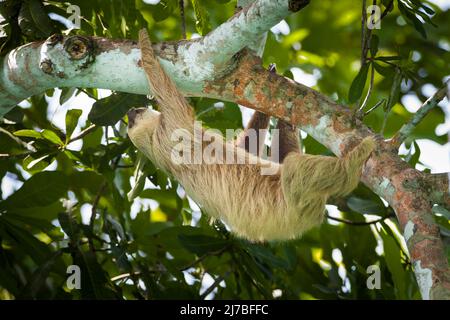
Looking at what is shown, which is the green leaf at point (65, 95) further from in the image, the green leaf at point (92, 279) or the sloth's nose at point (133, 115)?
the green leaf at point (92, 279)

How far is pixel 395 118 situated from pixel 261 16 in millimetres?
4121

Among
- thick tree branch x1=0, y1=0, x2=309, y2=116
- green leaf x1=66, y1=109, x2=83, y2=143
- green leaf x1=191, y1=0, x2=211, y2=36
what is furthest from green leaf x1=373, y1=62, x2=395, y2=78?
green leaf x1=66, y1=109, x2=83, y2=143

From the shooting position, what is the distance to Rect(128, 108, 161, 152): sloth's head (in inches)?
253

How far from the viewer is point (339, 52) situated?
36.6ft

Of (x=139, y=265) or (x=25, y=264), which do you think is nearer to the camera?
(x=139, y=265)

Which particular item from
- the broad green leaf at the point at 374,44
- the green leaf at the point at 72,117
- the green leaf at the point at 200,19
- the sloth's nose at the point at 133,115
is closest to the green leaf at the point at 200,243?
the sloth's nose at the point at 133,115

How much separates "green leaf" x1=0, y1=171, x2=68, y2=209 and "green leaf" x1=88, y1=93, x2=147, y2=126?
90cm

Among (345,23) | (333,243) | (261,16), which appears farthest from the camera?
(345,23)

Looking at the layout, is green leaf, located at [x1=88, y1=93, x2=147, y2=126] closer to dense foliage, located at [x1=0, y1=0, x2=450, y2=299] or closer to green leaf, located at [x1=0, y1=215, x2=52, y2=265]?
dense foliage, located at [x1=0, y1=0, x2=450, y2=299]

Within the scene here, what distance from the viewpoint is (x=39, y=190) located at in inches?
256

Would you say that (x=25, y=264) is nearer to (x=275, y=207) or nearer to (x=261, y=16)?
(x=275, y=207)

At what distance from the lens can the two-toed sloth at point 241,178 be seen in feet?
18.4

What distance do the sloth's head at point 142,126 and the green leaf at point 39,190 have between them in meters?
0.81
